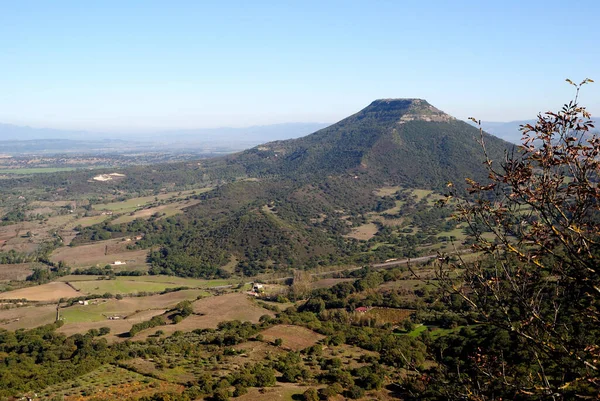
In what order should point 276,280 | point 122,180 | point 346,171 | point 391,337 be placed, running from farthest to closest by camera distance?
point 122,180 < point 346,171 < point 276,280 < point 391,337

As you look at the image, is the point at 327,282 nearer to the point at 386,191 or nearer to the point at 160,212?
the point at 386,191

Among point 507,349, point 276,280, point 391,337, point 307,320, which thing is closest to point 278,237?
point 276,280

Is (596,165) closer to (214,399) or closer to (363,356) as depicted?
(214,399)

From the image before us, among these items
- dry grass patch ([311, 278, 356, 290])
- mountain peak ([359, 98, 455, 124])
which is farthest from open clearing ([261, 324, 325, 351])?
mountain peak ([359, 98, 455, 124])

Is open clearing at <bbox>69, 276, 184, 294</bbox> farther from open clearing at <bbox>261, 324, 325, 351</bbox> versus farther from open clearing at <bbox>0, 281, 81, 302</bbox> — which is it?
open clearing at <bbox>261, 324, 325, 351</bbox>

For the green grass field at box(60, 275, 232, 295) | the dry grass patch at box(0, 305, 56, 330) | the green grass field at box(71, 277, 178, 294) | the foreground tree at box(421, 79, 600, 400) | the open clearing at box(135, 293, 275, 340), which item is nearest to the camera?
the foreground tree at box(421, 79, 600, 400)

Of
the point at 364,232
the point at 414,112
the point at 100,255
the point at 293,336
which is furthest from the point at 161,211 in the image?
the point at 414,112
